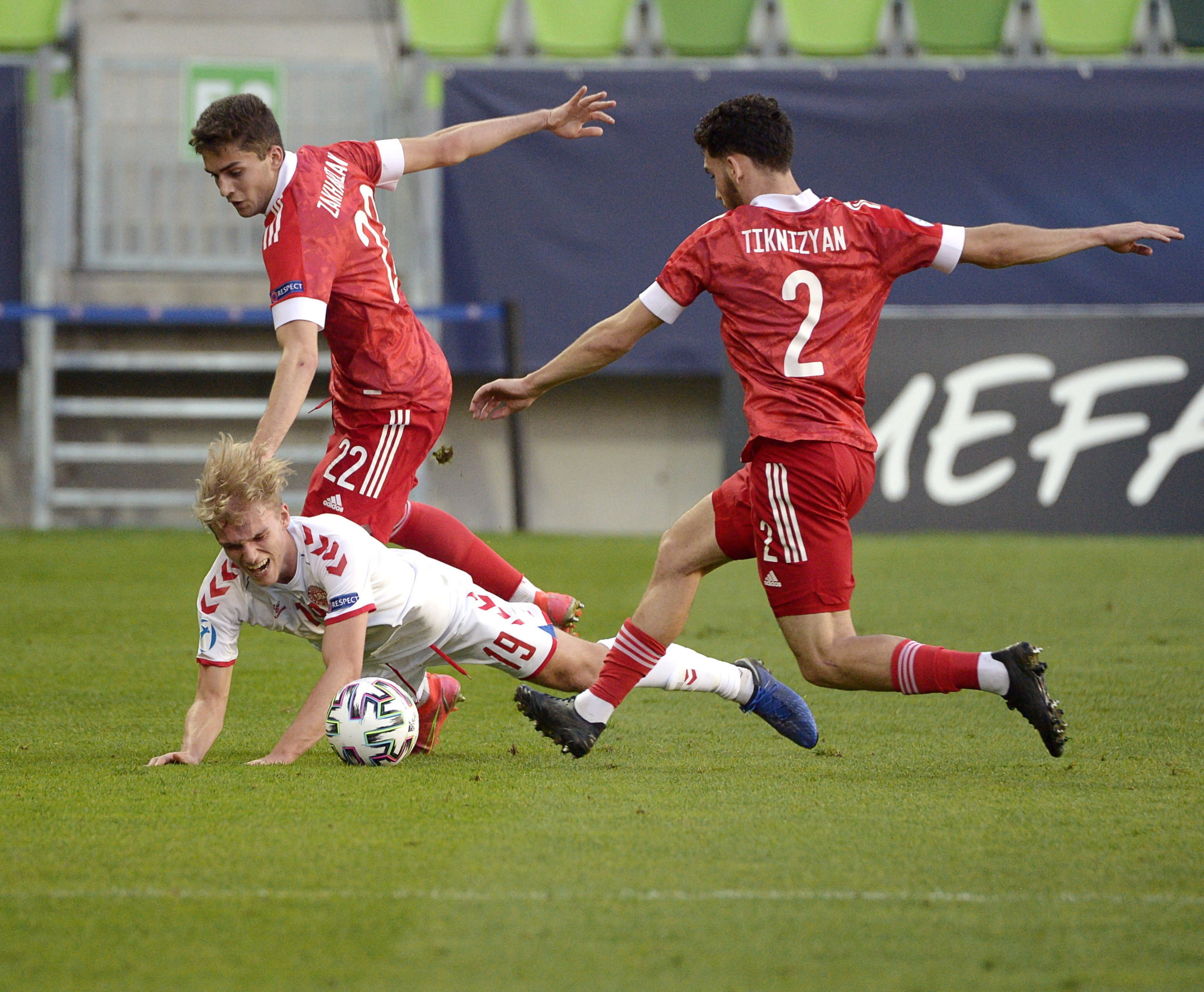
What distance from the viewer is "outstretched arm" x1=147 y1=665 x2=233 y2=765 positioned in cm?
432

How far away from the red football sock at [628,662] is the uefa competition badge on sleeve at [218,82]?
960 cm

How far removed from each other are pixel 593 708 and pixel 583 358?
3.11 ft

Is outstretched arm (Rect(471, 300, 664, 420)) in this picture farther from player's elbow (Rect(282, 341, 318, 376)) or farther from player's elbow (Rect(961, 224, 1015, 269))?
player's elbow (Rect(961, 224, 1015, 269))

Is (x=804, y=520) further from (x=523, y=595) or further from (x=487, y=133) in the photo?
(x=487, y=133)

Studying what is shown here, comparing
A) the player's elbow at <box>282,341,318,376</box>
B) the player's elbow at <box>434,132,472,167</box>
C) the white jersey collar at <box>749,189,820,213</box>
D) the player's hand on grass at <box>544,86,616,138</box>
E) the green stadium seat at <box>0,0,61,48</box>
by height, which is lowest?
the player's elbow at <box>282,341,318,376</box>

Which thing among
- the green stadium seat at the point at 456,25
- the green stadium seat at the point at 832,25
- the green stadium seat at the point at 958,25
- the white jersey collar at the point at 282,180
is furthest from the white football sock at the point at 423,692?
the green stadium seat at the point at 958,25

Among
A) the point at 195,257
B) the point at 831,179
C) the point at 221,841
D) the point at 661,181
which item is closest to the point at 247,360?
the point at 195,257

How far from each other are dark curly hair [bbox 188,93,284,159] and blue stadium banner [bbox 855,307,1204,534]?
771 centimetres

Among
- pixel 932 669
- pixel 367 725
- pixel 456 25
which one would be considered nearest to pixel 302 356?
pixel 367 725

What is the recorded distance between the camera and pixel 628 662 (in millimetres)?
4520

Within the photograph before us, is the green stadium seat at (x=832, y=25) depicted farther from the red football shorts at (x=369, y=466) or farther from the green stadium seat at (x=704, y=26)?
the red football shorts at (x=369, y=466)

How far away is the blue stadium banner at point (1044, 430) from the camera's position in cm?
1185

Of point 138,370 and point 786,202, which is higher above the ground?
point 786,202

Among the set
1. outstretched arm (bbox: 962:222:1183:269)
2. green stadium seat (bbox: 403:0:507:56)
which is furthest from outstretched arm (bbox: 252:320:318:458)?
green stadium seat (bbox: 403:0:507:56)
